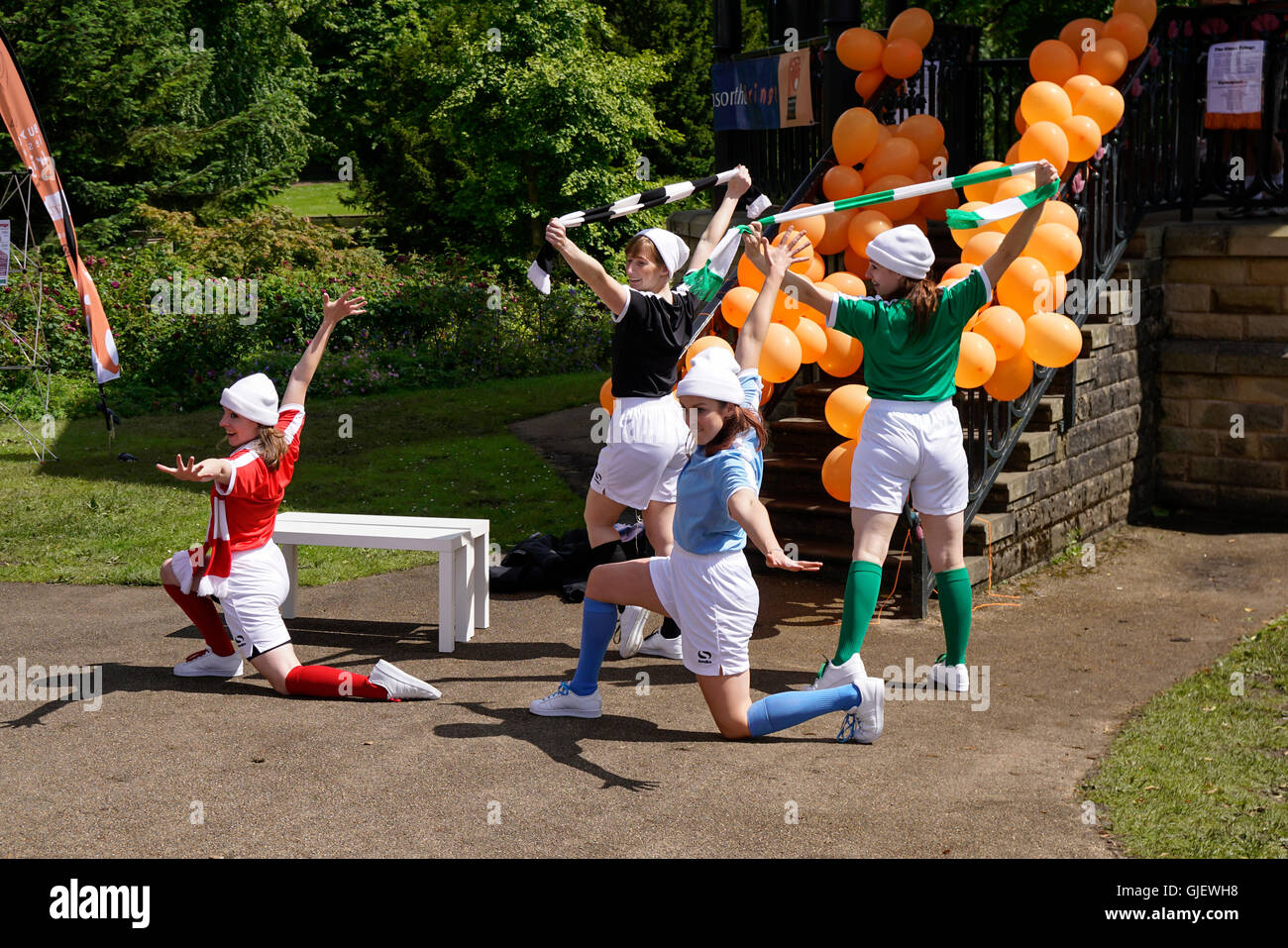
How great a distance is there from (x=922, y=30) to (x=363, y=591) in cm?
557

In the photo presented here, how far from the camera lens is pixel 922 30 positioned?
1011 centimetres

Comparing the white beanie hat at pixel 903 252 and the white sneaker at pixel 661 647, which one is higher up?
the white beanie hat at pixel 903 252

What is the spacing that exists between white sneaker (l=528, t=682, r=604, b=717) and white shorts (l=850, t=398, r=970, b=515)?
147cm

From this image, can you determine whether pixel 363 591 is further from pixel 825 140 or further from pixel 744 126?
pixel 744 126

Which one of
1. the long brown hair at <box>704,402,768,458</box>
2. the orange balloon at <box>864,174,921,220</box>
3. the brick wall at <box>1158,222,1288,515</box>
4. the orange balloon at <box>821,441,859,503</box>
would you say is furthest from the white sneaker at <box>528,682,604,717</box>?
the brick wall at <box>1158,222,1288,515</box>

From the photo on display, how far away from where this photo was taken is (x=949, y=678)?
21.9ft

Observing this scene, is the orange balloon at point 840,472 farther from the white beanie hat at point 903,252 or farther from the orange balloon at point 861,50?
the orange balloon at point 861,50

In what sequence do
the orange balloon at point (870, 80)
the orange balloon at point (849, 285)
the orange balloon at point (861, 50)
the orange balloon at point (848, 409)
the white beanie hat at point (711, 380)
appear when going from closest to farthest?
1. the white beanie hat at point (711, 380)
2. the orange balloon at point (848, 409)
3. the orange balloon at point (849, 285)
4. the orange balloon at point (861, 50)
5. the orange balloon at point (870, 80)

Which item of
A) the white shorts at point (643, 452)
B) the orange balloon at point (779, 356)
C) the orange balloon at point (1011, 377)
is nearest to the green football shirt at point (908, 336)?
the white shorts at point (643, 452)

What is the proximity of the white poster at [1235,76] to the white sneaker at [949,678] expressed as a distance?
19.6ft

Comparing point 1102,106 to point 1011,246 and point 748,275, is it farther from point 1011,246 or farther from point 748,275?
point 1011,246

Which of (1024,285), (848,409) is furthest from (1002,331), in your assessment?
(848,409)

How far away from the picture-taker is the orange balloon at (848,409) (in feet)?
25.0

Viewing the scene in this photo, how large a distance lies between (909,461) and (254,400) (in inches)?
117
